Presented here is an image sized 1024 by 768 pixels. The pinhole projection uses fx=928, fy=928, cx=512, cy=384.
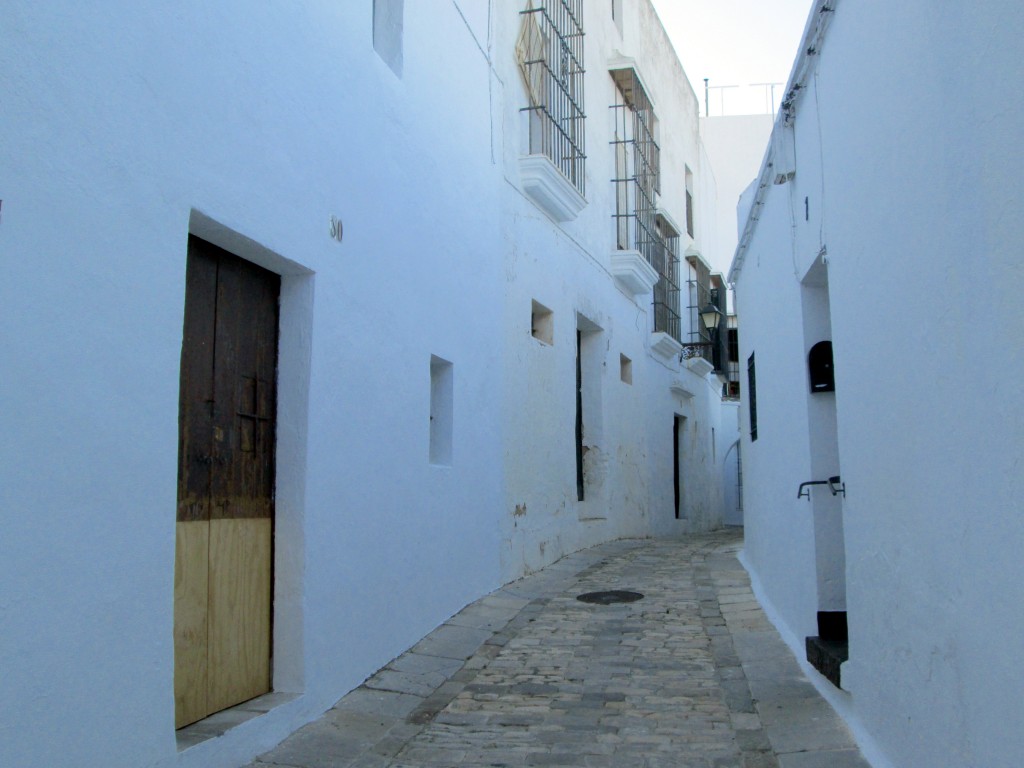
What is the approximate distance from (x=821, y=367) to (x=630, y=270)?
720 cm

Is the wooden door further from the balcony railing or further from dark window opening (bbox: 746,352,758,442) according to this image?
the balcony railing

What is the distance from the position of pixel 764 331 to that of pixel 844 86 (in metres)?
2.87

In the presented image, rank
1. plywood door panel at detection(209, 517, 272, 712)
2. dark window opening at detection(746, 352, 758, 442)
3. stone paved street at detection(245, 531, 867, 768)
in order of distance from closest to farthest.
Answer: plywood door panel at detection(209, 517, 272, 712) → stone paved street at detection(245, 531, 867, 768) → dark window opening at detection(746, 352, 758, 442)

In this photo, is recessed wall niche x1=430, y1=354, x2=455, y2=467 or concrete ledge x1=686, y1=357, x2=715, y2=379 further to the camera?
concrete ledge x1=686, y1=357, x2=715, y2=379

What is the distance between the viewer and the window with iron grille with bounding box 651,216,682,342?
570 inches

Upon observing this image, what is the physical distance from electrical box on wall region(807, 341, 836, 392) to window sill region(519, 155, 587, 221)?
415 centimetres

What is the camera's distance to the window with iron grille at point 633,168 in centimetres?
1247

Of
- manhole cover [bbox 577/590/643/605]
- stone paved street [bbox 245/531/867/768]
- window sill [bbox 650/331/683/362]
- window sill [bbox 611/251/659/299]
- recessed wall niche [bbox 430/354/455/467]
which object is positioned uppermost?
window sill [bbox 611/251/659/299]

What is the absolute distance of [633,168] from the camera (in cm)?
1307

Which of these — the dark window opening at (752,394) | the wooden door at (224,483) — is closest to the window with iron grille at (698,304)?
the dark window opening at (752,394)

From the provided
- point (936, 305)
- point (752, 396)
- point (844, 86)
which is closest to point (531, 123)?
point (752, 396)

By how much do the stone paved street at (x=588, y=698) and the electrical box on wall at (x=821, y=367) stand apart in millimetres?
1540

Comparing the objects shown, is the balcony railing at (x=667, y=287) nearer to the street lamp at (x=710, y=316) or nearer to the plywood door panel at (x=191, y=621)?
the street lamp at (x=710, y=316)

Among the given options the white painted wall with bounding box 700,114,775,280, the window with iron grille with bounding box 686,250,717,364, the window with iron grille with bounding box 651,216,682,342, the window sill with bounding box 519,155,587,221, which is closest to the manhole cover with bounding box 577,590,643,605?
the window sill with bounding box 519,155,587,221
